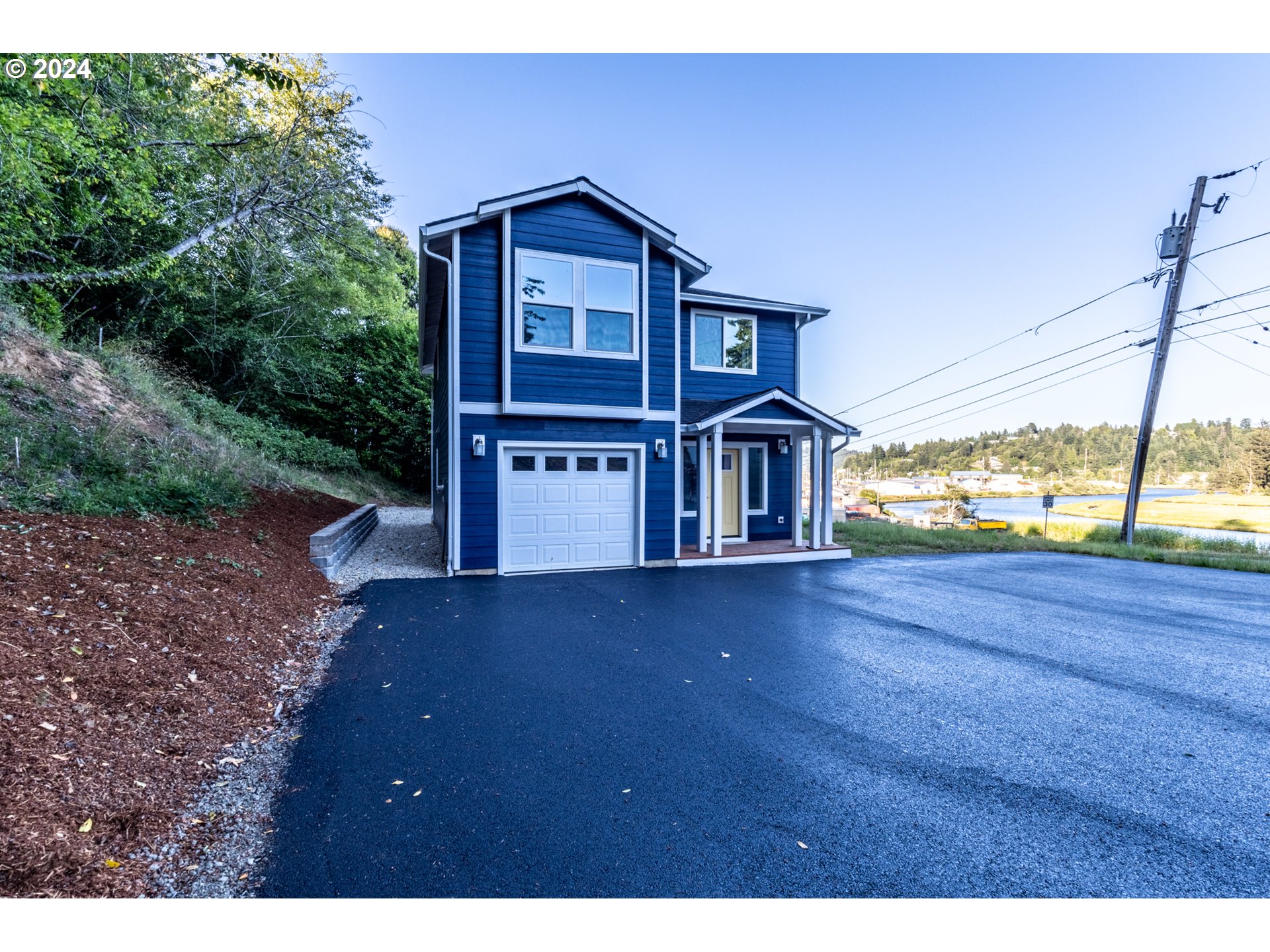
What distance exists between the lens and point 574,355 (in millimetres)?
8086

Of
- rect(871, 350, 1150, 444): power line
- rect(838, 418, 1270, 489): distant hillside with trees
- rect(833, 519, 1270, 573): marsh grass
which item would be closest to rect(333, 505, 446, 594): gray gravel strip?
rect(833, 519, 1270, 573): marsh grass

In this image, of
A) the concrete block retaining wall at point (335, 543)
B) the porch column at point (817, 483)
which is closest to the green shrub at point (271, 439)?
the concrete block retaining wall at point (335, 543)

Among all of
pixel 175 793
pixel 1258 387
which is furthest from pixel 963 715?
pixel 1258 387

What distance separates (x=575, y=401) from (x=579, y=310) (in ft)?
4.44

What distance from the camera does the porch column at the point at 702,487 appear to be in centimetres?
919

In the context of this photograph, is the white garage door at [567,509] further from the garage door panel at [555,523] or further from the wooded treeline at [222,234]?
the wooded treeline at [222,234]

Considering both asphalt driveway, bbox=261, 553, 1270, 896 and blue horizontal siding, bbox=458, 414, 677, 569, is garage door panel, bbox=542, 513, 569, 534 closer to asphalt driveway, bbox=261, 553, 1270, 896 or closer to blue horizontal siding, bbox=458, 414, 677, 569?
blue horizontal siding, bbox=458, 414, 677, 569

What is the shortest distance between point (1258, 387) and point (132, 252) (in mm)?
38722

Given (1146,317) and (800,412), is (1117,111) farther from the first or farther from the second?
(800,412)

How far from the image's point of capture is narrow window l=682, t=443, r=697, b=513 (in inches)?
397

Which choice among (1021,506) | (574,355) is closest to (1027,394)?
(1021,506)

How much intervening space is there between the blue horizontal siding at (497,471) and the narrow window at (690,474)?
4.59ft

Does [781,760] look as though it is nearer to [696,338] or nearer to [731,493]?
[731,493]

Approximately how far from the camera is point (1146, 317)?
1389cm
